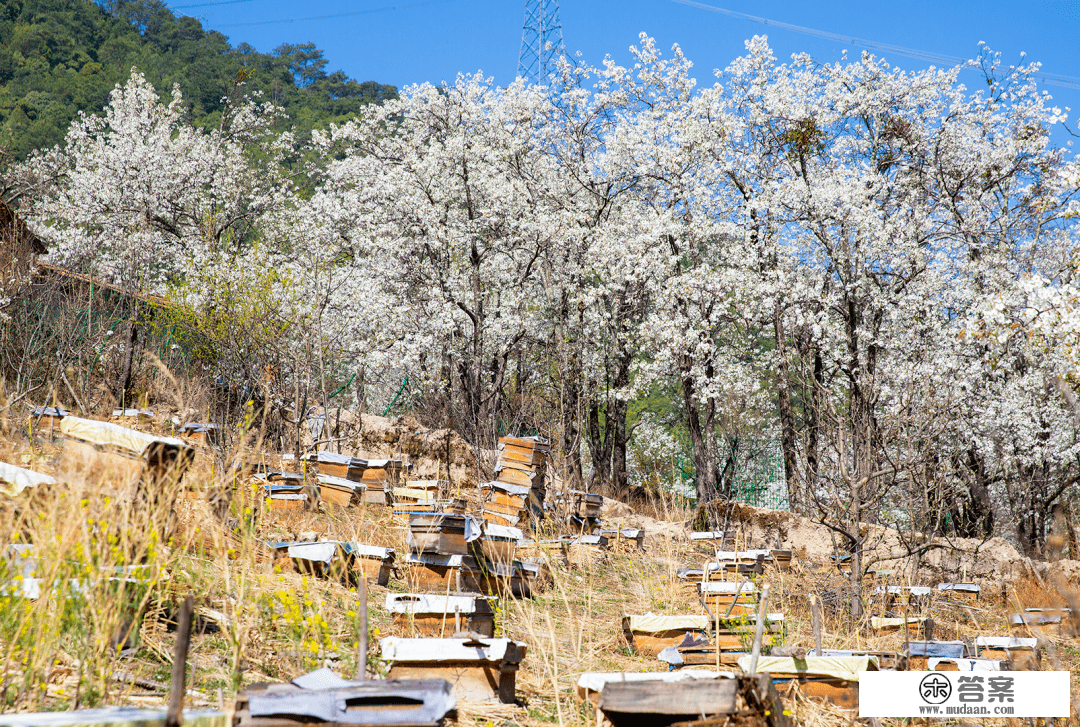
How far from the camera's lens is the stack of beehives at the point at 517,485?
30.2 ft

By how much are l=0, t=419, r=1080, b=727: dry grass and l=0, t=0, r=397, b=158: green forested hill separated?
2922 cm

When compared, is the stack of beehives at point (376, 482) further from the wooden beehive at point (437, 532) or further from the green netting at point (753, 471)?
the green netting at point (753, 471)

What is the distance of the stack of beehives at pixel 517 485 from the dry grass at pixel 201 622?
214cm

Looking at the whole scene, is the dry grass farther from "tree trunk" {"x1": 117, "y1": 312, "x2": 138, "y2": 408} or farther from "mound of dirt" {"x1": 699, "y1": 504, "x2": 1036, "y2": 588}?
"tree trunk" {"x1": 117, "y1": 312, "x2": 138, "y2": 408}

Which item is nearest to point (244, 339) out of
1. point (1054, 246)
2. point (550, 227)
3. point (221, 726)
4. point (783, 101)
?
point (550, 227)

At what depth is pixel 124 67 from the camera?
116ft

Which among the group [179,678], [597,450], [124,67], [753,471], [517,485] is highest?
[124,67]

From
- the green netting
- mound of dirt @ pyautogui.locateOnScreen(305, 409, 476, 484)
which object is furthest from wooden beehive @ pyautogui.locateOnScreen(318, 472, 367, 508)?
the green netting

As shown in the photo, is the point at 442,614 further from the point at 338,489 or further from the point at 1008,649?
the point at 338,489

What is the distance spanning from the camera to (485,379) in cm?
1855

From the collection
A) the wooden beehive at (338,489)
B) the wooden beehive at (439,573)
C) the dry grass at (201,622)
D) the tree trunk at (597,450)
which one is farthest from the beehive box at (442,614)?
the tree trunk at (597,450)

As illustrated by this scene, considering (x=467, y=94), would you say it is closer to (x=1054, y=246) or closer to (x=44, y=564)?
(x=1054, y=246)

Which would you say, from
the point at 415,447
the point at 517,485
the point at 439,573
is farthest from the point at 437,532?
the point at 415,447

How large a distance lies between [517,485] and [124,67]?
3674 cm
